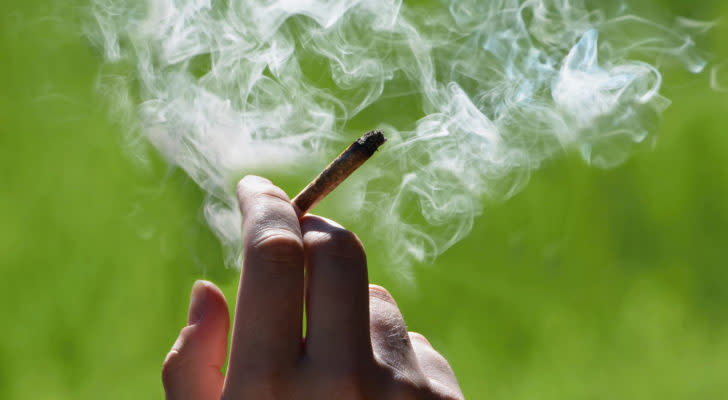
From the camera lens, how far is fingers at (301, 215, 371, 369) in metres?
0.75

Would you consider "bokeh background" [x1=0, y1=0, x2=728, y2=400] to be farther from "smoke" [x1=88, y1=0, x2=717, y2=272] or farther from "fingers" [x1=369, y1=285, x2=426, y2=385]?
"fingers" [x1=369, y1=285, x2=426, y2=385]

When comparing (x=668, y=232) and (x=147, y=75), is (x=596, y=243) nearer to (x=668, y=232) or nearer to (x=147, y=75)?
(x=668, y=232)

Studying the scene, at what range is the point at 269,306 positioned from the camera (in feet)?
2.42

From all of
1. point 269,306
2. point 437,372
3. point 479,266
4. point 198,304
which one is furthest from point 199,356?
point 479,266

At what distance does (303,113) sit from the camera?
1.43 metres

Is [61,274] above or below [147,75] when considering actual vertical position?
below

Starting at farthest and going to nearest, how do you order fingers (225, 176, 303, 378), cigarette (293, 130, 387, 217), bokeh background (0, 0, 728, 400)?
bokeh background (0, 0, 728, 400)
cigarette (293, 130, 387, 217)
fingers (225, 176, 303, 378)

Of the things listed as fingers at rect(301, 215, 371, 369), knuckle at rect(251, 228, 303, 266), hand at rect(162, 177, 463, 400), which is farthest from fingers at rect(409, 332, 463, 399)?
knuckle at rect(251, 228, 303, 266)

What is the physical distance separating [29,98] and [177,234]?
573 millimetres

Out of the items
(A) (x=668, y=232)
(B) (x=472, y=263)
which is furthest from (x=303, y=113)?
(A) (x=668, y=232)

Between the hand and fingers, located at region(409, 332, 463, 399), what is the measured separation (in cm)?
3

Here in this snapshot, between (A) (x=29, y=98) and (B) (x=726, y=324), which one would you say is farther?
(A) (x=29, y=98)

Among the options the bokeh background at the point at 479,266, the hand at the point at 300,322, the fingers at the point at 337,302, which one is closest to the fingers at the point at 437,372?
the hand at the point at 300,322

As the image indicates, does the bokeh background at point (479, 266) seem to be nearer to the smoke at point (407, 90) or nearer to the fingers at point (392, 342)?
the smoke at point (407, 90)
